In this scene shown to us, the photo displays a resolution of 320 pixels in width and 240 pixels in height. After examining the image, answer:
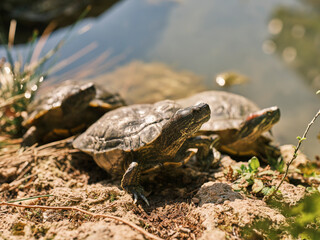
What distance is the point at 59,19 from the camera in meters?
8.73

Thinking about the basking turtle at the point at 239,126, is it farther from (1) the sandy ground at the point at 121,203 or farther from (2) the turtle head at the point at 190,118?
(2) the turtle head at the point at 190,118

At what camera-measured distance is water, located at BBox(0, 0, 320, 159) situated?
Result: 5.07 m

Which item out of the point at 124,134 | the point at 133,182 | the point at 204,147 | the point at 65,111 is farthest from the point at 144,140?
the point at 65,111

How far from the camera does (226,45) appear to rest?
6.58 m

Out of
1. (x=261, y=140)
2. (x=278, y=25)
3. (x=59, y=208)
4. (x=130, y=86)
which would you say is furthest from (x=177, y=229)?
(x=278, y=25)

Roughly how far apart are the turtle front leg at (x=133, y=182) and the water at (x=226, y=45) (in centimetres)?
292

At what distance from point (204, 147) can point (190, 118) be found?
1.81 feet

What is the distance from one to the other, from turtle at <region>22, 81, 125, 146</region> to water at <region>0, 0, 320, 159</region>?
2.72 metres

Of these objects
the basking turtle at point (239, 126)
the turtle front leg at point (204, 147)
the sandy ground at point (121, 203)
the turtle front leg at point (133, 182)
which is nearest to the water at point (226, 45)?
the basking turtle at point (239, 126)

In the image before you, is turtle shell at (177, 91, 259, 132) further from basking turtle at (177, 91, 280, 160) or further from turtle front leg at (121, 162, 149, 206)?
turtle front leg at (121, 162, 149, 206)

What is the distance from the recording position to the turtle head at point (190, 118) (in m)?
1.98

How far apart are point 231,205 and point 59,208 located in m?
1.24

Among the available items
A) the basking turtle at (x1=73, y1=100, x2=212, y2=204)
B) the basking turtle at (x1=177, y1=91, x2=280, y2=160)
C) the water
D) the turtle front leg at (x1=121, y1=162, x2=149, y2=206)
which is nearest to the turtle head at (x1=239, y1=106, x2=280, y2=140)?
the basking turtle at (x1=177, y1=91, x2=280, y2=160)

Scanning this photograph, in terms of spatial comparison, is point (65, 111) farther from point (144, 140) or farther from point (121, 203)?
point (121, 203)
